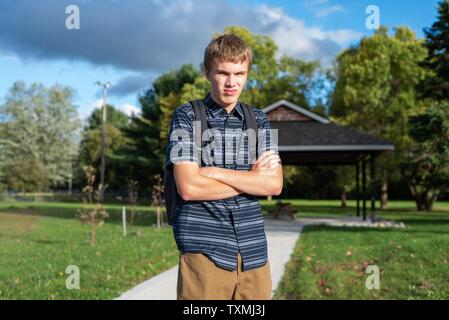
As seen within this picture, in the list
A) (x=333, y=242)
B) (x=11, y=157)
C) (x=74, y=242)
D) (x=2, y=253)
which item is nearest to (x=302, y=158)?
(x=333, y=242)

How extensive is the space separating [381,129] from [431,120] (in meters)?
16.6

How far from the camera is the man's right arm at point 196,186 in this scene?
6.42 ft

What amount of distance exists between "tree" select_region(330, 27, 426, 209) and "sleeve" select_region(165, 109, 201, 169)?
105 feet

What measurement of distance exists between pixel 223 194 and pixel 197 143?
9.1 inches

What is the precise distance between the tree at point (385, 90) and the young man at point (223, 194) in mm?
31926

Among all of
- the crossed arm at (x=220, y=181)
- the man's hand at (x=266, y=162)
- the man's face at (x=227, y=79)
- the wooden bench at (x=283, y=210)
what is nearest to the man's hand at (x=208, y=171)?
the crossed arm at (x=220, y=181)

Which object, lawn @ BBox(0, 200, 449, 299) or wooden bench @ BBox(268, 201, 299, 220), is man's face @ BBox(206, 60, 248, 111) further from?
wooden bench @ BBox(268, 201, 299, 220)

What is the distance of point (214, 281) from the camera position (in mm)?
1946

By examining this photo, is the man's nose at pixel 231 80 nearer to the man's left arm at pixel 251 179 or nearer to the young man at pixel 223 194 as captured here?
the young man at pixel 223 194

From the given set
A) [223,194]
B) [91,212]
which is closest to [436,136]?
[91,212]

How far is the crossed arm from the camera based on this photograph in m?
1.96

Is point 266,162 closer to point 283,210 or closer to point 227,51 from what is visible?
point 227,51

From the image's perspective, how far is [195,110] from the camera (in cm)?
205
